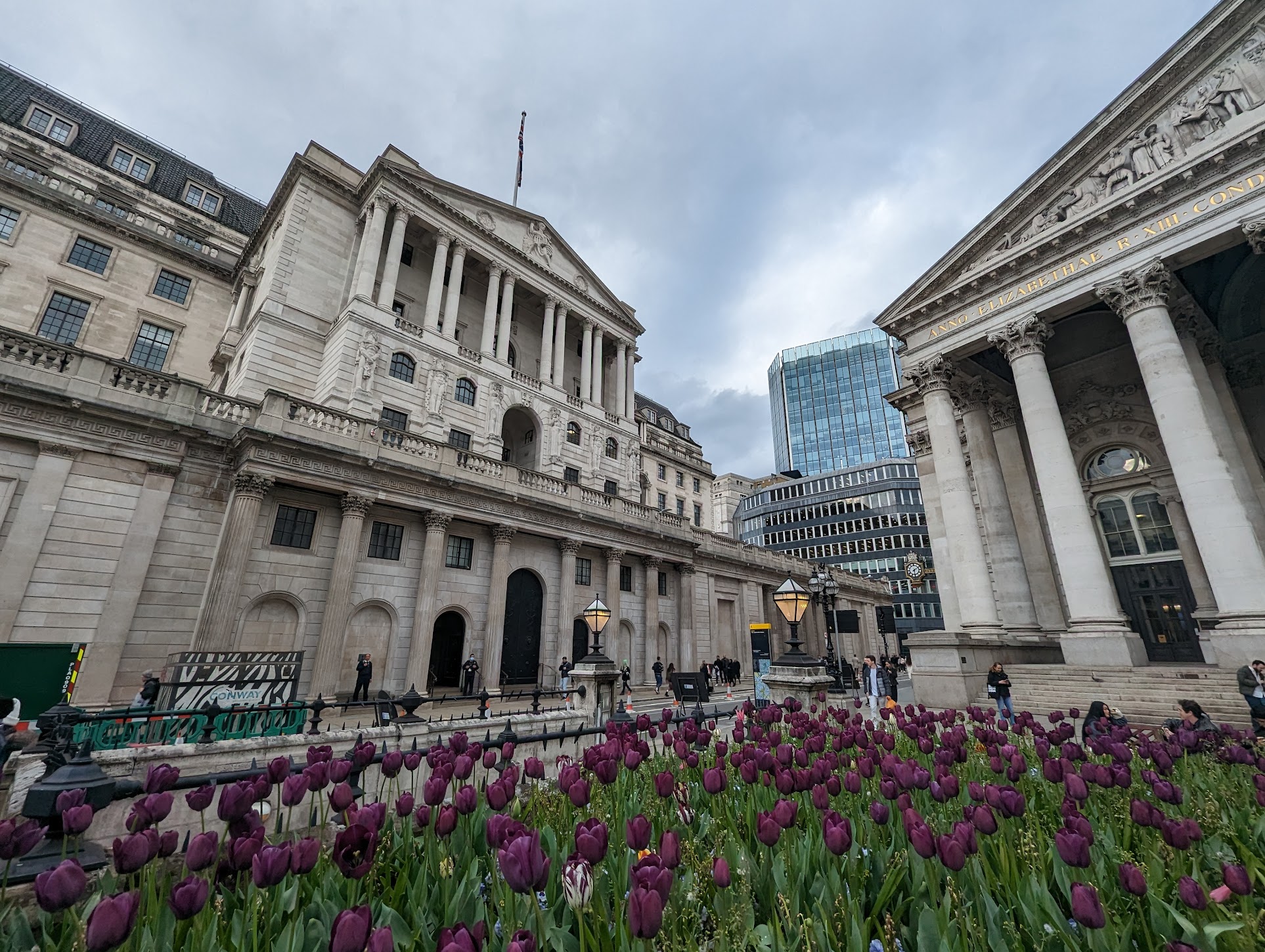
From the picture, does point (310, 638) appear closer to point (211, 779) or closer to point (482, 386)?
point (482, 386)

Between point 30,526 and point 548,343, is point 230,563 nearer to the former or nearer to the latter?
point 30,526

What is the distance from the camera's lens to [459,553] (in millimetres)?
23016

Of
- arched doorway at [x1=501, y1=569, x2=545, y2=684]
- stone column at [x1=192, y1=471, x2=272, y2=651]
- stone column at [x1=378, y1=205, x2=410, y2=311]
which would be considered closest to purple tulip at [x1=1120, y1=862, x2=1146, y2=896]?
stone column at [x1=192, y1=471, x2=272, y2=651]

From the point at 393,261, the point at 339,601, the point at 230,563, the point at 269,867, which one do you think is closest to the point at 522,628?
the point at 339,601

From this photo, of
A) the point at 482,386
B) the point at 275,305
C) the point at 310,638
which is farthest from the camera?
the point at 482,386

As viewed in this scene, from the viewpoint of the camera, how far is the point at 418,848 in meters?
3.53

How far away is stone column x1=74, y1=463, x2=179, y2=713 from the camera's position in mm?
14664

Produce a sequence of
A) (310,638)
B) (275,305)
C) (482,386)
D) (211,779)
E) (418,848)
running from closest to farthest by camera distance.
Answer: (418,848)
(211,779)
(310,638)
(275,305)
(482,386)

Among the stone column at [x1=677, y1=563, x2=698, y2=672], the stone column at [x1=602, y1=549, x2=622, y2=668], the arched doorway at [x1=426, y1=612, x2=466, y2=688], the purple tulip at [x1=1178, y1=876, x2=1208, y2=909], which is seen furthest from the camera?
the stone column at [x1=677, y1=563, x2=698, y2=672]

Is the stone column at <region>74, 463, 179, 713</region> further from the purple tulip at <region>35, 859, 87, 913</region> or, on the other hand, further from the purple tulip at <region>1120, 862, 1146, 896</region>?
the purple tulip at <region>1120, 862, 1146, 896</region>

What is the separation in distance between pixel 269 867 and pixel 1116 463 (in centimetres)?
2896

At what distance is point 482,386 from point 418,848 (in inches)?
1067

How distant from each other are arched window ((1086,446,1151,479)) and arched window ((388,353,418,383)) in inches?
1198

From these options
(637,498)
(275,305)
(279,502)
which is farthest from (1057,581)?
(275,305)
